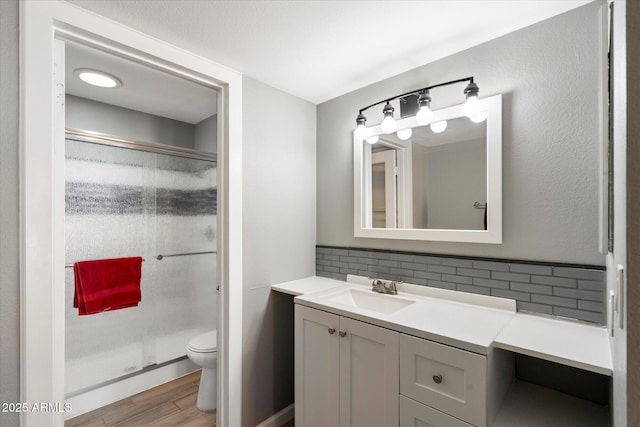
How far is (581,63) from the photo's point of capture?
1273mm

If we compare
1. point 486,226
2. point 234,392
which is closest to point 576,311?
point 486,226

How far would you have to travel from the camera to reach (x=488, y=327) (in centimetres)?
123

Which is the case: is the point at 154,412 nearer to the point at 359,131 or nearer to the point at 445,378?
the point at 445,378

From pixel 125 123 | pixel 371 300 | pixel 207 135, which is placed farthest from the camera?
pixel 207 135

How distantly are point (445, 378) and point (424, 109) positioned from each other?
1.30 m

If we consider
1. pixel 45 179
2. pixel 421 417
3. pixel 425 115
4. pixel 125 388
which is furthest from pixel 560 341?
pixel 125 388

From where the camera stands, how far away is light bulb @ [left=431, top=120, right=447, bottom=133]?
167cm

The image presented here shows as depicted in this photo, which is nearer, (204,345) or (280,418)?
(280,418)

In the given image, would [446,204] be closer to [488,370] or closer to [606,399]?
[488,370]

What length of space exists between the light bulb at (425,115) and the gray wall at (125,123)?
2.22m

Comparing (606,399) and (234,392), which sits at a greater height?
(606,399)

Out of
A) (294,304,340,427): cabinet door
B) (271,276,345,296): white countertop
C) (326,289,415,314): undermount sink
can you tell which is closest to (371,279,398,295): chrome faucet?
(326,289,415,314): undermount sink

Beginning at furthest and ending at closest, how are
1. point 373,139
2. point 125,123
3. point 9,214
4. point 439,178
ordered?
point 125,123 < point 373,139 < point 439,178 < point 9,214

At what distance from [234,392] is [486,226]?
5.55ft
